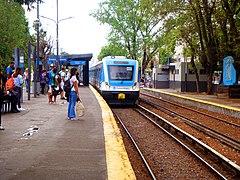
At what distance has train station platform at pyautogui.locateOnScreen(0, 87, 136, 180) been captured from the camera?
629 centimetres

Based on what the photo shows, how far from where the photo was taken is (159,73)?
5472 centimetres

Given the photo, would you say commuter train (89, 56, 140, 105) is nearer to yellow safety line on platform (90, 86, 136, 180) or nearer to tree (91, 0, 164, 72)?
yellow safety line on platform (90, 86, 136, 180)

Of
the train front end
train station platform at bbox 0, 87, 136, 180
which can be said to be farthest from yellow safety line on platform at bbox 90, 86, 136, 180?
the train front end

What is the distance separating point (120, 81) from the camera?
74.0ft

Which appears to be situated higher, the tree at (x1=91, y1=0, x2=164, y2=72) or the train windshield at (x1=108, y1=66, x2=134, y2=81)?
the tree at (x1=91, y1=0, x2=164, y2=72)

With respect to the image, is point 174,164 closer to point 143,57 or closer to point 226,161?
point 226,161

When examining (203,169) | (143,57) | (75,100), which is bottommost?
(203,169)

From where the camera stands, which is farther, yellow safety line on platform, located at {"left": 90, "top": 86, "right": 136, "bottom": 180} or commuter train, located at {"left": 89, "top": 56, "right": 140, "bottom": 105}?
commuter train, located at {"left": 89, "top": 56, "right": 140, "bottom": 105}

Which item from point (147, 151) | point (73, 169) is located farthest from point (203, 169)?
point (73, 169)

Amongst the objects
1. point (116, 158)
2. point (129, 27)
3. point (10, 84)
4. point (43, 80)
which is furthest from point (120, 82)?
point (129, 27)

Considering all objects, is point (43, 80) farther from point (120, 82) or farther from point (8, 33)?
point (8, 33)

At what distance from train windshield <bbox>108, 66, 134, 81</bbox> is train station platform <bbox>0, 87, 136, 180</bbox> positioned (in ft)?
32.6

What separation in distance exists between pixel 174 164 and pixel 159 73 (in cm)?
4580

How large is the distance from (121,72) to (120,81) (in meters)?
0.57
